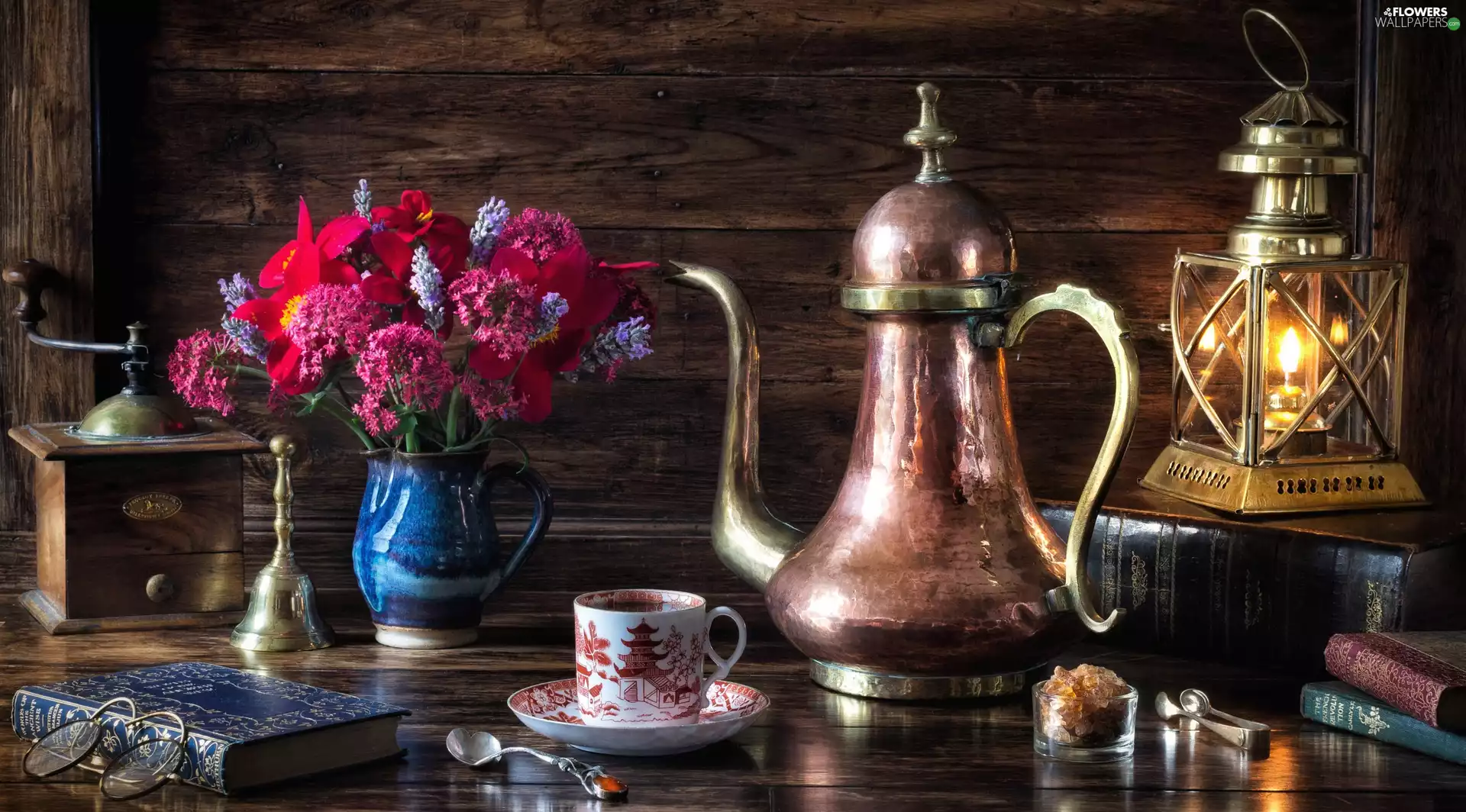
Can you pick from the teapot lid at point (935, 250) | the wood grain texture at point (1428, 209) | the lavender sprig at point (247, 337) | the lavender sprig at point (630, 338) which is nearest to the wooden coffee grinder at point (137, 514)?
the lavender sprig at point (247, 337)

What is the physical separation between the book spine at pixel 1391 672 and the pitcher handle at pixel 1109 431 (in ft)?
0.54

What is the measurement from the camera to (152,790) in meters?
0.90

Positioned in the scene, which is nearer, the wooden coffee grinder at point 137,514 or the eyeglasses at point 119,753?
the eyeglasses at point 119,753

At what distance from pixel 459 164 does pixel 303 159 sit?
144mm

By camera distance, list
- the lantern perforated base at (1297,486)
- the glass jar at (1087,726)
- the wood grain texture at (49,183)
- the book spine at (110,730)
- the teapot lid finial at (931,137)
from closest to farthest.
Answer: the book spine at (110,730)
the glass jar at (1087,726)
the teapot lid finial at (931,137)
the lantern perforated base at (1297,486)
the wood grain texture at (49,183)

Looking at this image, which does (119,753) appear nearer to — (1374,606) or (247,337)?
(247,337)

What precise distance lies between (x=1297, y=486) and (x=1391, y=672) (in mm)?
242

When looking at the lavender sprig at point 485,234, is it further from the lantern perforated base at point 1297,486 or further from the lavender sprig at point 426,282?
the lantern perforated base at point 1297,486

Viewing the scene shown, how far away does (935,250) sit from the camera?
42.7 inches

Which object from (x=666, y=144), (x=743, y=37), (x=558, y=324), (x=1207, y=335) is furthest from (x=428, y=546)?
(x=1207, y=335)

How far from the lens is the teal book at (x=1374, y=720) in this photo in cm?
98

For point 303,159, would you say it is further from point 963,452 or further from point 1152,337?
point 1152,337

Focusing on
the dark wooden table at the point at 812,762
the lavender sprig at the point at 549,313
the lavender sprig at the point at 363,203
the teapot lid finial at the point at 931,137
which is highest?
the teapot lid finial at the point at 931,137

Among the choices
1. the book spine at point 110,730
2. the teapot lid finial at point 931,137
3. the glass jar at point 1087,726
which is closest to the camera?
the book spine at point 110,730
